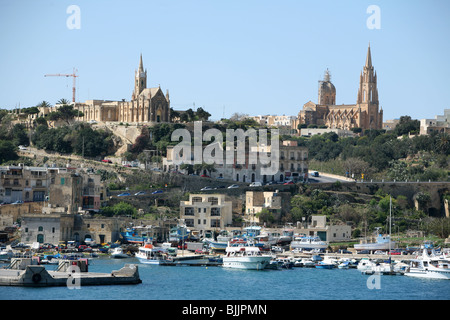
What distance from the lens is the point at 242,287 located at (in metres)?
52.7

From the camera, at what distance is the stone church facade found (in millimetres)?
99875

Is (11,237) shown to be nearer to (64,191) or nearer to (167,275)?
(64,191)

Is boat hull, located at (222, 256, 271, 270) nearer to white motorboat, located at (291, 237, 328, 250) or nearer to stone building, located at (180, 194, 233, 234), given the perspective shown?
white motorboat, located at (291, 237, 328, 250)

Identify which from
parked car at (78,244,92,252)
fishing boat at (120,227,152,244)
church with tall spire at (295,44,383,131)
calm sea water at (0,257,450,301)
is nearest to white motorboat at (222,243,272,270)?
calm sea water at (0,257,450,301)

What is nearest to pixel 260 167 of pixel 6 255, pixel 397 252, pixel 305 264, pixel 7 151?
pixel 397 252

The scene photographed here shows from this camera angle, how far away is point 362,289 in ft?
176

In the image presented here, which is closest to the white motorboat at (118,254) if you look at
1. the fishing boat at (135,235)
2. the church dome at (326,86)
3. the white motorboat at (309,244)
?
the fishing boat at (135,235)

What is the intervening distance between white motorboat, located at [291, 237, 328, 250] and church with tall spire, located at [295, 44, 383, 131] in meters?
73.4

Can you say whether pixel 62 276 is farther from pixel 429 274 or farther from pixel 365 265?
pixel 429 274

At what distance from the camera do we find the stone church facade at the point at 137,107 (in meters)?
99.9

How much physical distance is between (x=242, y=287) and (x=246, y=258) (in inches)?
279

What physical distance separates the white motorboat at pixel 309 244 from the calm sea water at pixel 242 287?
662 cm

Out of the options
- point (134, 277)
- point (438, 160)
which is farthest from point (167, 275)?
point (438, 160)
